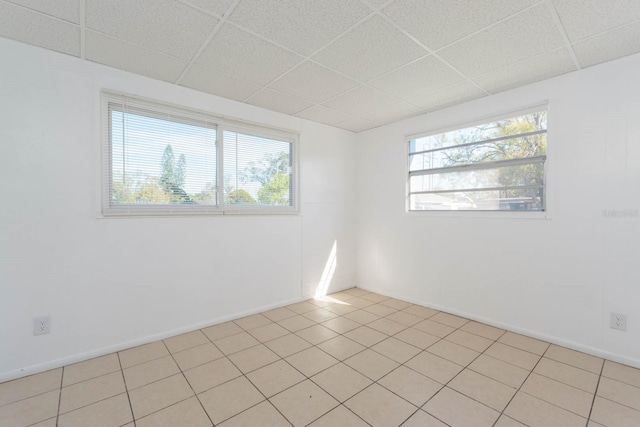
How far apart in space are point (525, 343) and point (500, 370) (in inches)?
26.2

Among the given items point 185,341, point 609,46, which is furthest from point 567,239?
point 185,341

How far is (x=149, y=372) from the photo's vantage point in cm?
212

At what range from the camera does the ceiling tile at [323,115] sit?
133 inches

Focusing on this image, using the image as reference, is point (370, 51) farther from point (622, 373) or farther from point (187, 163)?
point (622, 373)

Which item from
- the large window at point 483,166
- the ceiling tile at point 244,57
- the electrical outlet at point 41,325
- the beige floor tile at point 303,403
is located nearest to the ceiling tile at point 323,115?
the ceiling tile at point 244,57

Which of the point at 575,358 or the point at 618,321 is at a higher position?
the point at 618,321

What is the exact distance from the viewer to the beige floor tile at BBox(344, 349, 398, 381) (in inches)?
83.2

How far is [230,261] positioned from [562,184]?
11.2ft

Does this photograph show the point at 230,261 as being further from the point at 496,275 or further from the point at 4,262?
the point at 496,275

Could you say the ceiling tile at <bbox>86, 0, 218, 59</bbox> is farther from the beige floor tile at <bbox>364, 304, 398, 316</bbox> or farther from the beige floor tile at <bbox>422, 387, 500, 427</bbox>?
the beige floor tile at <bbox>364, 304, 398, 316</bbox>

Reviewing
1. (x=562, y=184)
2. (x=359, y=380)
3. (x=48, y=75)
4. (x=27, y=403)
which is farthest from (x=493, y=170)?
(x=27, y=403)

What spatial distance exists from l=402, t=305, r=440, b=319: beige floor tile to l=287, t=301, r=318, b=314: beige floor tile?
46.3 inches

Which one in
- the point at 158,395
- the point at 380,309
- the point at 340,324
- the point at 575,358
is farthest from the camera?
the point at 380,309

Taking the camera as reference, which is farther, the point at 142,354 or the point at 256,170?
the point at 256,170
